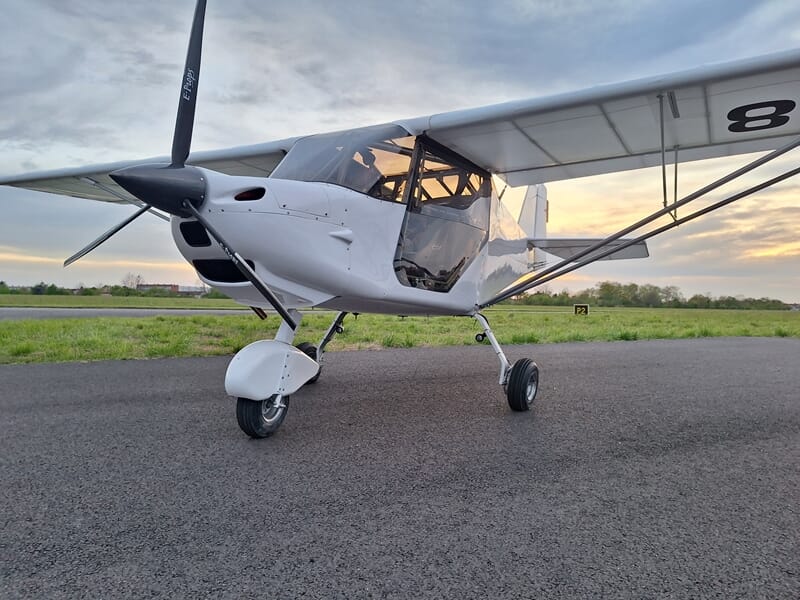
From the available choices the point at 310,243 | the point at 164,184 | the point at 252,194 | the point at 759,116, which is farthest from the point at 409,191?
the point at 759,116

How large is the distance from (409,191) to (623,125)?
2.63 meters

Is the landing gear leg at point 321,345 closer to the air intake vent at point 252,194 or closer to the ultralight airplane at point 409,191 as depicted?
the ultralight airplane at point 409,191

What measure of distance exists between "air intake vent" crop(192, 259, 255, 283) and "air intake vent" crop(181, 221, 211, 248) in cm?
18

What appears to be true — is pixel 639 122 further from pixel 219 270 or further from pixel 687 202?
pixel 219 270

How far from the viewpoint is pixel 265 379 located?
371 centimetres

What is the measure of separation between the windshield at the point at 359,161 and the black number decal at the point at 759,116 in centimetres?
342

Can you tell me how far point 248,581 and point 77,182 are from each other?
25.7ft

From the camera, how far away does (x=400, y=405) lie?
526 centimetres

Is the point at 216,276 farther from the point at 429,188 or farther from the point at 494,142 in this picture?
the point at 494,142

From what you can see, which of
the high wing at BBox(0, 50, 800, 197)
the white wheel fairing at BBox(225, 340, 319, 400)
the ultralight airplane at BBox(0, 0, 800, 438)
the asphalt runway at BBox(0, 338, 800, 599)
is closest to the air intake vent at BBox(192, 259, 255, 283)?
the ultralight airplane at BBox(0, 0, 800, 438)

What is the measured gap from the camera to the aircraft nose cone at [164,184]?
122 inches

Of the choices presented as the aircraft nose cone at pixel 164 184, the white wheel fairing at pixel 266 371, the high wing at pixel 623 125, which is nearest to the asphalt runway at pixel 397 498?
the white wheel fairing at pixel 266 371

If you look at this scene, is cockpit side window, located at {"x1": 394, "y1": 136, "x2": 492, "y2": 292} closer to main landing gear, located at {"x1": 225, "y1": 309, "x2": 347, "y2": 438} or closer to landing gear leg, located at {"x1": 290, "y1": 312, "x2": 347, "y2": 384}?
main landing gear, located at {"x1": 225, "y1": 309, "x2": 347, "y2": 438}

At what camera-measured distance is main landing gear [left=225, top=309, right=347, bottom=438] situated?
11.9 ft
